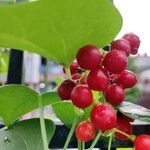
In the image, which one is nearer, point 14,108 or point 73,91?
point 73,91

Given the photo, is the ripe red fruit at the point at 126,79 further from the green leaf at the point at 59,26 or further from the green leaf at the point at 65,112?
the green leaf at the point at 65,112

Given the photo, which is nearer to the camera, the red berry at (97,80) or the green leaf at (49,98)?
Answer: the red berry at (97,80)

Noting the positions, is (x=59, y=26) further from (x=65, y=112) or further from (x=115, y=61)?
(x=65, y=112)

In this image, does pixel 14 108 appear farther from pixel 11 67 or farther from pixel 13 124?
pixel 11 67

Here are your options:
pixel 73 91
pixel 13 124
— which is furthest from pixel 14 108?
pixel 73 91

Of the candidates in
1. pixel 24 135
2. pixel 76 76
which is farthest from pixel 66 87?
pixel 24 135

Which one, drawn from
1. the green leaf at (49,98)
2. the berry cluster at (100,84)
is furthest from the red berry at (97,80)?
the green leaf at (49,98)

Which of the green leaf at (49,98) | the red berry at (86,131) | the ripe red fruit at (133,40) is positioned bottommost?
the red berry at (86,131)

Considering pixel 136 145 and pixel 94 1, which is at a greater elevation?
pixel 94 1
